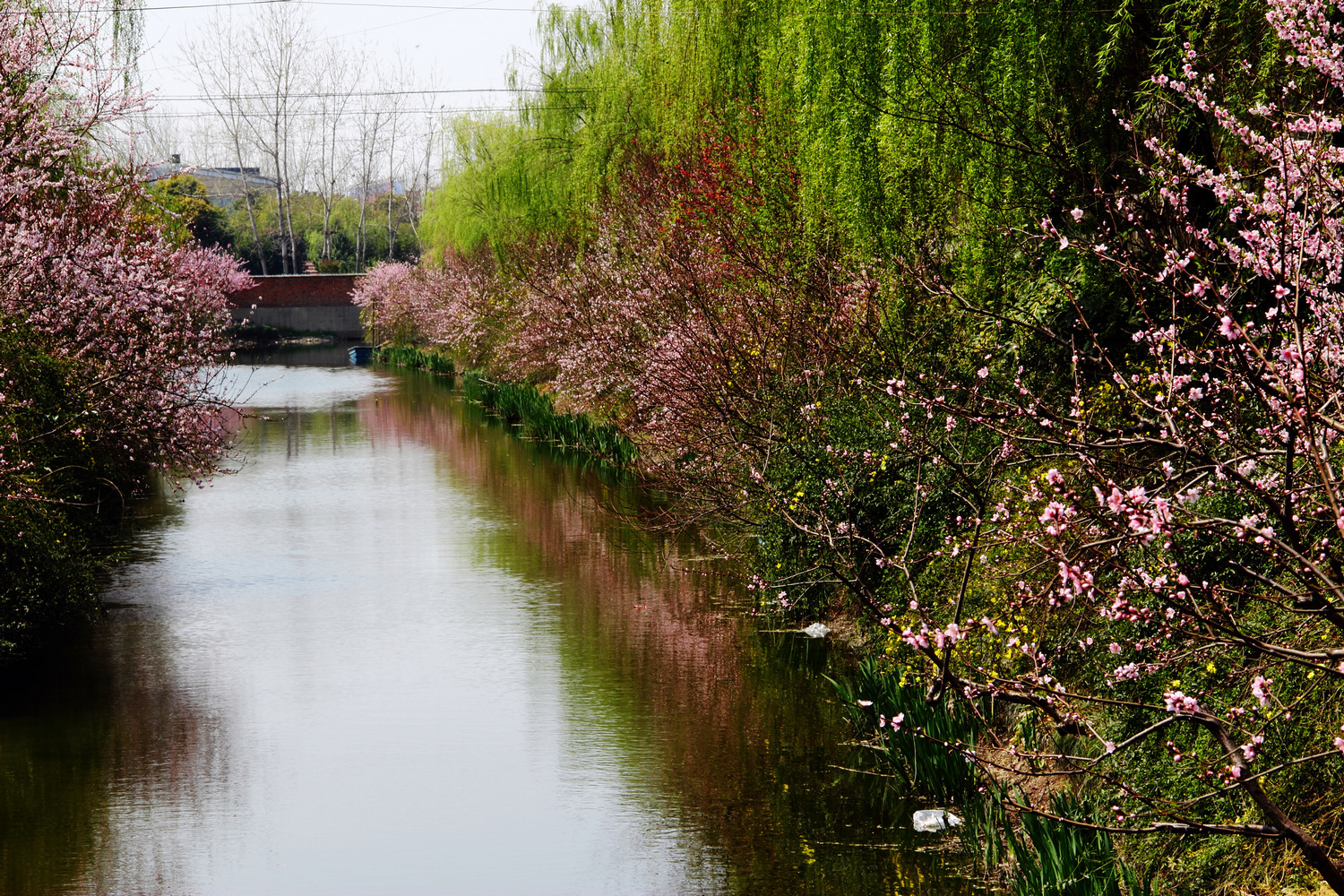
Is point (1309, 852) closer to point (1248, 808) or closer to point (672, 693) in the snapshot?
point (1248, 808)

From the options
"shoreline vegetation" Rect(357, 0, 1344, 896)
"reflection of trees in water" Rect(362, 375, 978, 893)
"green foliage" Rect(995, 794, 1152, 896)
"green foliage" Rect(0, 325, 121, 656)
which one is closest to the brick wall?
"shoreline vegetation" Rect(357, 0, 1344, 896)

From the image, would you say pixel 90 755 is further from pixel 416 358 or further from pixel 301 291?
pixel 301 291

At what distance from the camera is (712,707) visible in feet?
31.8

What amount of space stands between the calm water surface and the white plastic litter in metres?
0.12

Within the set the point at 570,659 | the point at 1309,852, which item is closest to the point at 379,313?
the point at 570,659

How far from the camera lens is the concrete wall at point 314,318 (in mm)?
61938

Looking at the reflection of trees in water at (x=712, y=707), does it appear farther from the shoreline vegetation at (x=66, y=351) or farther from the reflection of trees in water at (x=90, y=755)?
the shoreline vegetation at (x=66, y=351)

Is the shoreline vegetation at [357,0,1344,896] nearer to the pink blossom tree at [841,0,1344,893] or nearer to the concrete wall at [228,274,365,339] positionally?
the pink blossom tree at [841,0,1344,893]

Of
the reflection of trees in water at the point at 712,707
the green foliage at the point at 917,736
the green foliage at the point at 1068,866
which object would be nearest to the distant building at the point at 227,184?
the reflection of trees in water at the point at 712,707

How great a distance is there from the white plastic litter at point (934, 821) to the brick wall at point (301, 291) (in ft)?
186

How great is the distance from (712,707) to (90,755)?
4.17m

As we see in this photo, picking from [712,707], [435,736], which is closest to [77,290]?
Result: [435,736]

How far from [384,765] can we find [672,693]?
7.62 feet

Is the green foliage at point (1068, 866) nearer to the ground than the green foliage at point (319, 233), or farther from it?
nearer to the ground
